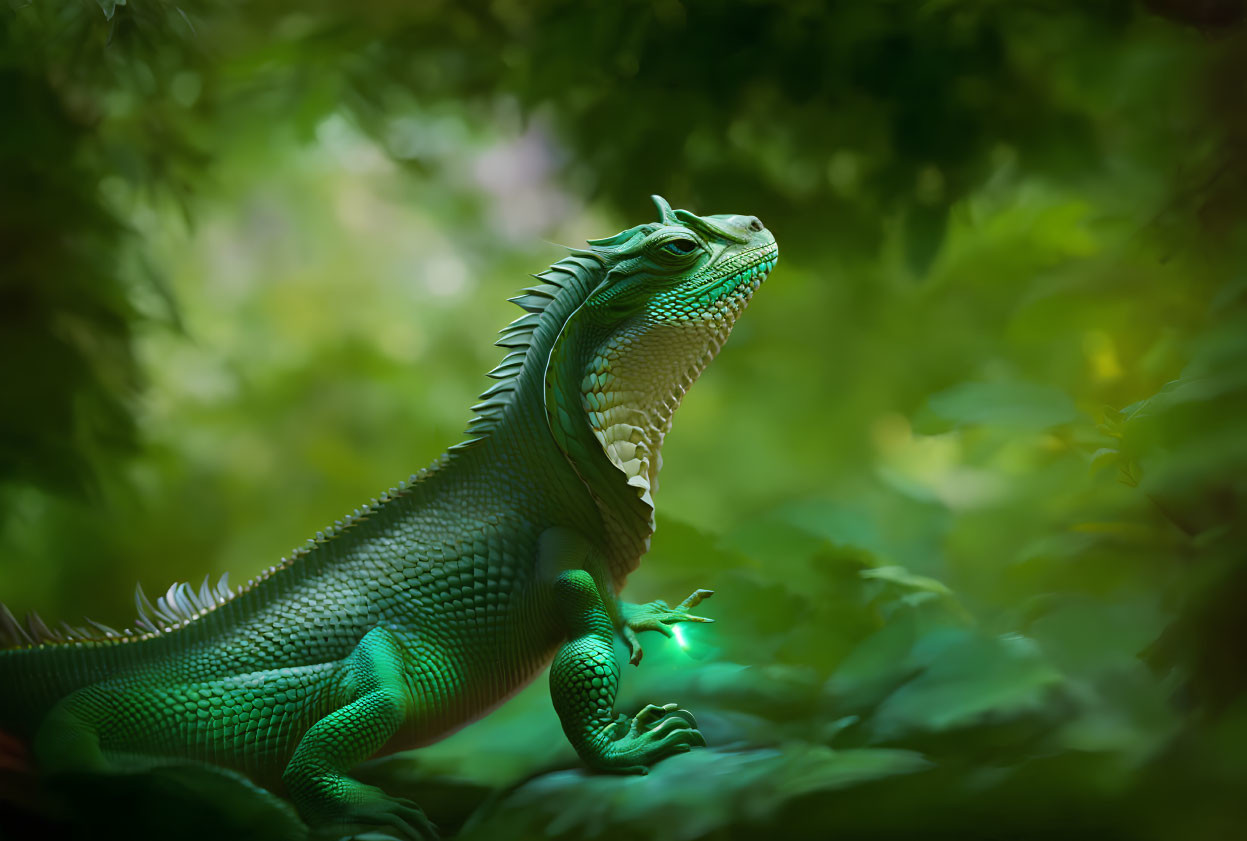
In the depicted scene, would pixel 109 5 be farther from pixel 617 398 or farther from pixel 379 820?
pixel 379 820

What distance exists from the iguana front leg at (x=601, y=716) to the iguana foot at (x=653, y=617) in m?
0.07

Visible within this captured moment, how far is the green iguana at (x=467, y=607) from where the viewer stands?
105 centimetres

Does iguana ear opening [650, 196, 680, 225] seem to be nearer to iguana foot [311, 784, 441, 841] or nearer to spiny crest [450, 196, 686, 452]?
spiny crest [450, 196, 686, 452]

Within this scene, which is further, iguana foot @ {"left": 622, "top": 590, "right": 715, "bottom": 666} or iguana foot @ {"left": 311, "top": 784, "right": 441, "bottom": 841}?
iguana foot @ {"left": 622, "top": 590, "right": 715, "bottom": 666}

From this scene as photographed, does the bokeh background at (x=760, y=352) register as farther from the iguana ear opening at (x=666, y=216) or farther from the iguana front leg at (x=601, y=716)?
the iguana ear opening at (x=666, y=216)

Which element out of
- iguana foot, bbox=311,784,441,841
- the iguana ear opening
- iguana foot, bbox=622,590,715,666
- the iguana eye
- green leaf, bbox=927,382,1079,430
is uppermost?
the iguana ear opening

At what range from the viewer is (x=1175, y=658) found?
34.2 inches

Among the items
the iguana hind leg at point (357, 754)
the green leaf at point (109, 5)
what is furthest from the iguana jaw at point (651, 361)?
the green leaf at point (109, 5)

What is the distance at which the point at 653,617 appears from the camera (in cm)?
121

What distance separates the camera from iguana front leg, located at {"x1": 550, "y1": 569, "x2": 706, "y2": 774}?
1041 millimetres

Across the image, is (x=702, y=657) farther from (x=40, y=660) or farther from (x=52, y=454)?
(x=52, y=454)

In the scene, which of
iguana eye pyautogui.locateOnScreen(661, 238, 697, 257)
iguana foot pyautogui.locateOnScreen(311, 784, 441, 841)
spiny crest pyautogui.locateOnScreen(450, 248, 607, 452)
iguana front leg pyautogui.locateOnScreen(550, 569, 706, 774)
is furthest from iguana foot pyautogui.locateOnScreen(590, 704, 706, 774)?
iguana eye pyautogui.locateOnScreen(661, 238, 697, 257)

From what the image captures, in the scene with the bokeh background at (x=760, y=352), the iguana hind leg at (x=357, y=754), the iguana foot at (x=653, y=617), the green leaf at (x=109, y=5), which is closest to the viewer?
the bokeh background at (x=760, y=352)

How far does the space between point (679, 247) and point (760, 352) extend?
2.49ft
